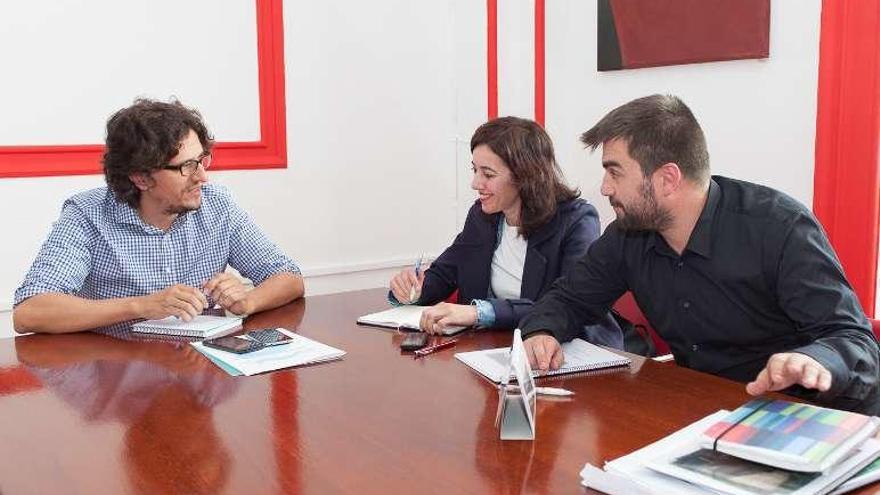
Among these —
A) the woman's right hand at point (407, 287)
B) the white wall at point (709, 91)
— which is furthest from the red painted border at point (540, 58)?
the woman's right hand at point (407, 287)

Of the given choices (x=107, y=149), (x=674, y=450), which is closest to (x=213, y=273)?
(x=107, y=149)

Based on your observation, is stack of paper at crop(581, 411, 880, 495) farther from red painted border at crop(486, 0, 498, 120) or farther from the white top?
red painted border at crop(486, 0, 498, 120)

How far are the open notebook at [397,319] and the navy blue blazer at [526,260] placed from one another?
0.48 ft

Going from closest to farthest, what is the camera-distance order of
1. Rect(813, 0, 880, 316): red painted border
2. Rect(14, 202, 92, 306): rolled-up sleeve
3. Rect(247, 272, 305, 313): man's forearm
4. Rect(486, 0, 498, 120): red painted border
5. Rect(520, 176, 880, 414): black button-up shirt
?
Rect(520, 176, 880, 414): black button-up shirt → Rect(14, 202, 92, 306): rolled-up sleeve → Rect(247, 272, 305, 313): man's forearm → Rect(813, 0, 880, 316): red painted border → Rect(486, 0, 498, 120): red painted border

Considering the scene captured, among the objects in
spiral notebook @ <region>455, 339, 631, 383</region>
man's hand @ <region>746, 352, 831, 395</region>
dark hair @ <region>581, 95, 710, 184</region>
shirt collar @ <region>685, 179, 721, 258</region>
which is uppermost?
dark hair @ <region>581, 95, 710, 184</region>

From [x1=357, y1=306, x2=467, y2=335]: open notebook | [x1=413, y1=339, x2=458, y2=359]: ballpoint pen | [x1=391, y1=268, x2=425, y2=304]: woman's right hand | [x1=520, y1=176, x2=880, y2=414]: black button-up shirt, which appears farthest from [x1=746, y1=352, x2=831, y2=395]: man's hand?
[x1=391, y1=268, x2=425, y2=304]: woman's right hand

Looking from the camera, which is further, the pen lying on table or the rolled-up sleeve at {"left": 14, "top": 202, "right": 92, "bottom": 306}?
the rolled-up sleeve at {"left": 14, "top": 202, "right": 92, "bottom": 306}

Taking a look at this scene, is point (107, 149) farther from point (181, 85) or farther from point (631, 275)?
point (631, 275)

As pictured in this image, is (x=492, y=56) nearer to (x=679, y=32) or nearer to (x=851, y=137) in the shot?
(x=679, y=32)

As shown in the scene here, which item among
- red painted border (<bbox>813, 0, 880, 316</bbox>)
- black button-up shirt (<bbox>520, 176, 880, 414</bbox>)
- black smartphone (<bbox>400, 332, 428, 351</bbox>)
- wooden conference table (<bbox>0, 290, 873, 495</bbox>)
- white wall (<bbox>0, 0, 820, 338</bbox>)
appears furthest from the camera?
white wall (<bbox>0, 0, 820, 338</bbox>)

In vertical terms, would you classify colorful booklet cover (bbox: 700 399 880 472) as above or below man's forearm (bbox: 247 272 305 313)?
above

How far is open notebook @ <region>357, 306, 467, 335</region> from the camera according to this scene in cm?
211

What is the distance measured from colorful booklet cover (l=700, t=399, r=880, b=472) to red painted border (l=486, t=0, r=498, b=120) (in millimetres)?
2715

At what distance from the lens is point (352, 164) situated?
3.79 metres
